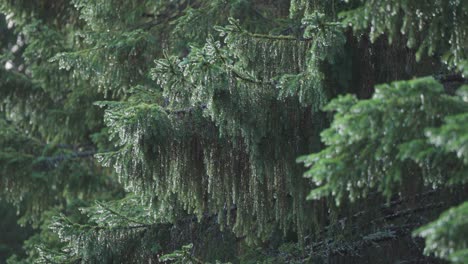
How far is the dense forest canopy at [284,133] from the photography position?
366 cm

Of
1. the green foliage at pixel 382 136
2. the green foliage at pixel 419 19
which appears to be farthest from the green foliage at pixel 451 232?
the green foliage at pixel 419 19

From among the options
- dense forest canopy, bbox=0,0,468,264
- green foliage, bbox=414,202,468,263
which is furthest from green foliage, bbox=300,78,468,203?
green foliage, bbox=414,202,468,263

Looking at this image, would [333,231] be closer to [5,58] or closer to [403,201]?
[403,201]

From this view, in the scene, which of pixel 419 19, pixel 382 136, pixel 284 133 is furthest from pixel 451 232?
pixel 284 133

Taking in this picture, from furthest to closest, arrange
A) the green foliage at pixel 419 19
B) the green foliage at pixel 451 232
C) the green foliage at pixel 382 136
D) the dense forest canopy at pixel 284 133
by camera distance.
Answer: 1. the green foliage at pixel 419 19
2. the dense forest canopy at pixel 284 133
3. the green foliage at pixel 382 136
4. the green foliage at pixel 451 232

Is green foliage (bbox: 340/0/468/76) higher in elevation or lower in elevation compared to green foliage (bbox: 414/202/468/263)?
higher

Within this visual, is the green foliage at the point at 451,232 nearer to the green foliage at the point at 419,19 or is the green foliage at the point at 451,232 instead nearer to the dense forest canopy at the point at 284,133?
the dense forest canopy at the point at 284,133

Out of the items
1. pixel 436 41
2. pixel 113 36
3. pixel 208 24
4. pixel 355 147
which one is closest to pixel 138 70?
pixel 113 36

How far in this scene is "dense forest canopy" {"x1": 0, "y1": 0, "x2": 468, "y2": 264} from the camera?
3.66 metres

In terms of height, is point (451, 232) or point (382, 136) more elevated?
point (382, 136)

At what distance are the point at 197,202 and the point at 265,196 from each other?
453 millimetres

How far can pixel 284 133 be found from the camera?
5.29m

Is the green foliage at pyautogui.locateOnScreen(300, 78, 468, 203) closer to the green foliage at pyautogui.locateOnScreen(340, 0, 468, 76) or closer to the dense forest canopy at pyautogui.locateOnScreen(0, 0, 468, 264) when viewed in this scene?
the dense forest canopy at pyautogui.locateOnScreen(0, 0, 468, 264)

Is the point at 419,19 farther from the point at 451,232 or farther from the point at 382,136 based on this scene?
the point at 451,232
